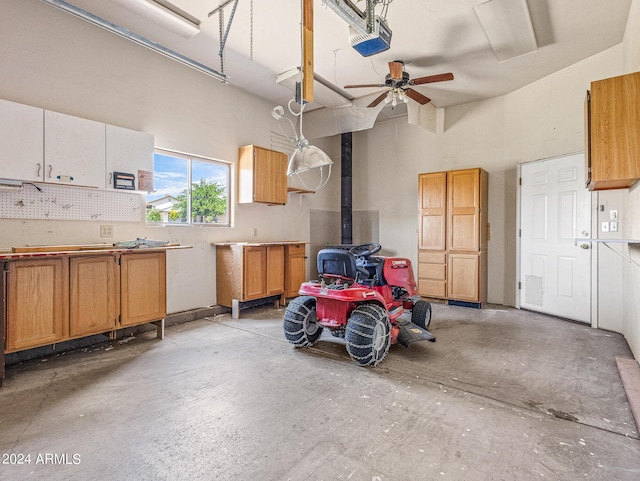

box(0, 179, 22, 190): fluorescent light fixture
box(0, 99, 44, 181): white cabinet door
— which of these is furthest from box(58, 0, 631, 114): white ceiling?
box(0, 179, 22, 190): fluorescent light fixture

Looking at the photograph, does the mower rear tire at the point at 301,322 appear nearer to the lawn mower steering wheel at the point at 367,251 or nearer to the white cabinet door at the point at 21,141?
the lawn mower steering wheel at the point at 367,251

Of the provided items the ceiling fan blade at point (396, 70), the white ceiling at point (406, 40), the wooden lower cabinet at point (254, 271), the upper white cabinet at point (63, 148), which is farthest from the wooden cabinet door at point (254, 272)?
the ceiling fan blade at point (396, 70)

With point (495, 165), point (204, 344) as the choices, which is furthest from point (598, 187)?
point (204, 344)

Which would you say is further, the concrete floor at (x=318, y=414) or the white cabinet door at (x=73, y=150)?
the white cabinet door at (x=73, y=150)

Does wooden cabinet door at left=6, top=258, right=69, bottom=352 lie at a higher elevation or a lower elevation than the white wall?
lower

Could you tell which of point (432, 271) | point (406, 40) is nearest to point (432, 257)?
point (432, 271)

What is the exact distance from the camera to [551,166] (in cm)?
474

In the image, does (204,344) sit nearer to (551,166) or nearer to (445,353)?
(445,353)

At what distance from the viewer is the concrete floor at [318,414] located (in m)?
1.68

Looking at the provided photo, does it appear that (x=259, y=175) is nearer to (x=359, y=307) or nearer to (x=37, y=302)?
(x=359, y=307)

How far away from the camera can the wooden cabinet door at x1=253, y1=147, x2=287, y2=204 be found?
16.8 ft

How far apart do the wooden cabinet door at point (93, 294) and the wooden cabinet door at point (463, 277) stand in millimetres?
4744

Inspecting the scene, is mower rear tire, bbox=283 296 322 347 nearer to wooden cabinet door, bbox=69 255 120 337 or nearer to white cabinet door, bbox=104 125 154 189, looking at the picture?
wooden cabinet door, bbox=69 255 120 337

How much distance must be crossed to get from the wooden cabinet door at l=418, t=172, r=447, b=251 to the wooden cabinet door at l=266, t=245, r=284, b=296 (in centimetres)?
248
